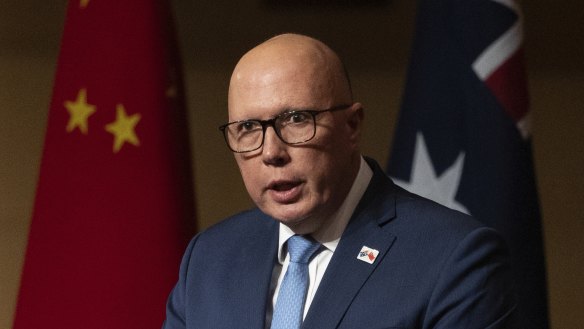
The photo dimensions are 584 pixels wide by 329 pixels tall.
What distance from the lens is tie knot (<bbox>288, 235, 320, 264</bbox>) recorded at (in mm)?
1831

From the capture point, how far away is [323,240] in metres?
1.84

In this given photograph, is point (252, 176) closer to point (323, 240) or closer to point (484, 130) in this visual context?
point (323, 240)

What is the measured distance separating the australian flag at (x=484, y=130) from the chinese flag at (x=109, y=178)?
0.87 meters

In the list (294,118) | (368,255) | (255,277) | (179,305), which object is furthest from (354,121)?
(179,305)

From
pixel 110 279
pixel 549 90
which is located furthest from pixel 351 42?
pixel 110 279

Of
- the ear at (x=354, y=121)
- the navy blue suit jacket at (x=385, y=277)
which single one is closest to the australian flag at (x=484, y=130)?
the navy blue suit jacket at (x=385, y=277)

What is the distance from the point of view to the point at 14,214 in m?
3.78

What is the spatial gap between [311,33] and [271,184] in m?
2.25

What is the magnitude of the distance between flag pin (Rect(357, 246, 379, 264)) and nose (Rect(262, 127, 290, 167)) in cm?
24

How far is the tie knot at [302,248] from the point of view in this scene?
72.1 inches

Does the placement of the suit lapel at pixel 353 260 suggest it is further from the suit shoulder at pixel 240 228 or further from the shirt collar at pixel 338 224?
the suit shoulder at pixel 240 228

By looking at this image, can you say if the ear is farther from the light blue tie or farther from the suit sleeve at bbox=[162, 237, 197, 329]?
the suit sleeve at bbox=[162, 237, 197, 329]

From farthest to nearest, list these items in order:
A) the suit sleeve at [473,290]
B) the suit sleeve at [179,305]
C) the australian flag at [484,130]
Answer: the australian flag at [484,130]
the suit sleeve at [179,305]
the suit sleeve at [473,290]

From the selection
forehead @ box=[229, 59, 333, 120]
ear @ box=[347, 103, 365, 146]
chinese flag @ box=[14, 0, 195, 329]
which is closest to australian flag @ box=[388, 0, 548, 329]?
chinese flag @ box=[14, 0, 195, 329]
